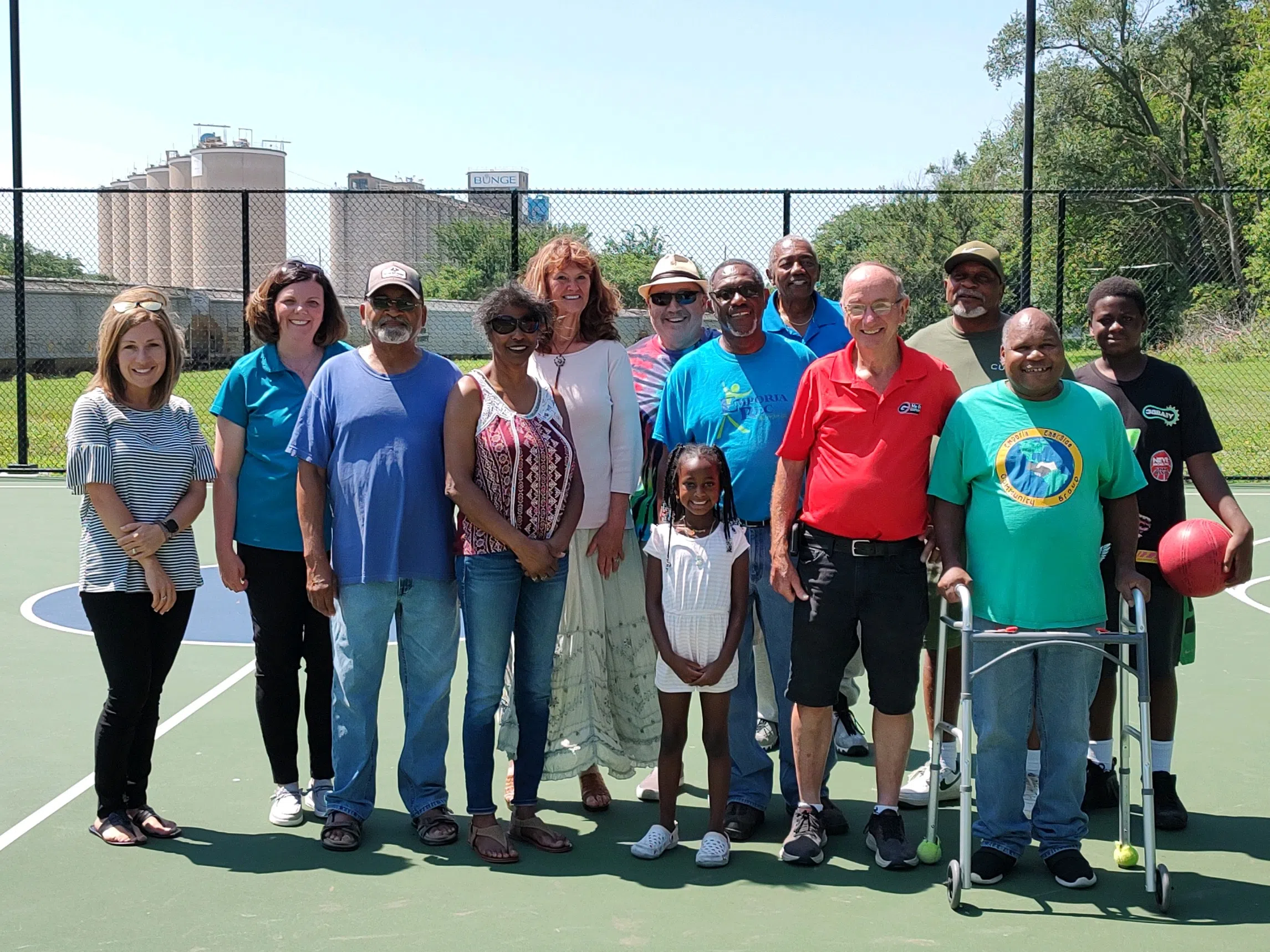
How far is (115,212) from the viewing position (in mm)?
62188

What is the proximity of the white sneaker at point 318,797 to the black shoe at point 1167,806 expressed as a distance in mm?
3042

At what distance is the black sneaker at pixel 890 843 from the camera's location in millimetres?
4340

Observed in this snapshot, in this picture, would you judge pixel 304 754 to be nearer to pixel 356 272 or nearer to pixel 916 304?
pixel 916 304

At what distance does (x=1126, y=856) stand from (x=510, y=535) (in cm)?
230

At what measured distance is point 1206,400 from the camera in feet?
74.9

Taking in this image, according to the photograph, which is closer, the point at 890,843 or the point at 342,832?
the point at 890,843

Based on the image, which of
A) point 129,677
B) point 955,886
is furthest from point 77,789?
point 955,886

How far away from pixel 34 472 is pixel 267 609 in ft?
37.1

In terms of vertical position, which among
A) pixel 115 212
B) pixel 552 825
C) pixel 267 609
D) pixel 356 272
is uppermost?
pixel 115 212

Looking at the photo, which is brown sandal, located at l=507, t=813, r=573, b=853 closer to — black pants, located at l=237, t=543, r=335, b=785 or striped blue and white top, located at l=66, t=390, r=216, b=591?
black pants, located at l=237, t=543, r=335, b=785

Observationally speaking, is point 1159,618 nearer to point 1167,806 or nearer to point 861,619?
point 1167,806

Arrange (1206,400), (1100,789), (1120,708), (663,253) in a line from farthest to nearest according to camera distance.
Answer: (1206,400) → (663,253) → (1100,789) → (1120,708)

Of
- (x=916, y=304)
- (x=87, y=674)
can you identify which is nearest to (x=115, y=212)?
(x=916, y=304)

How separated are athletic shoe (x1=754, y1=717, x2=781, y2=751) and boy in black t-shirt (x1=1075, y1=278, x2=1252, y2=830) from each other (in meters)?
1.62
